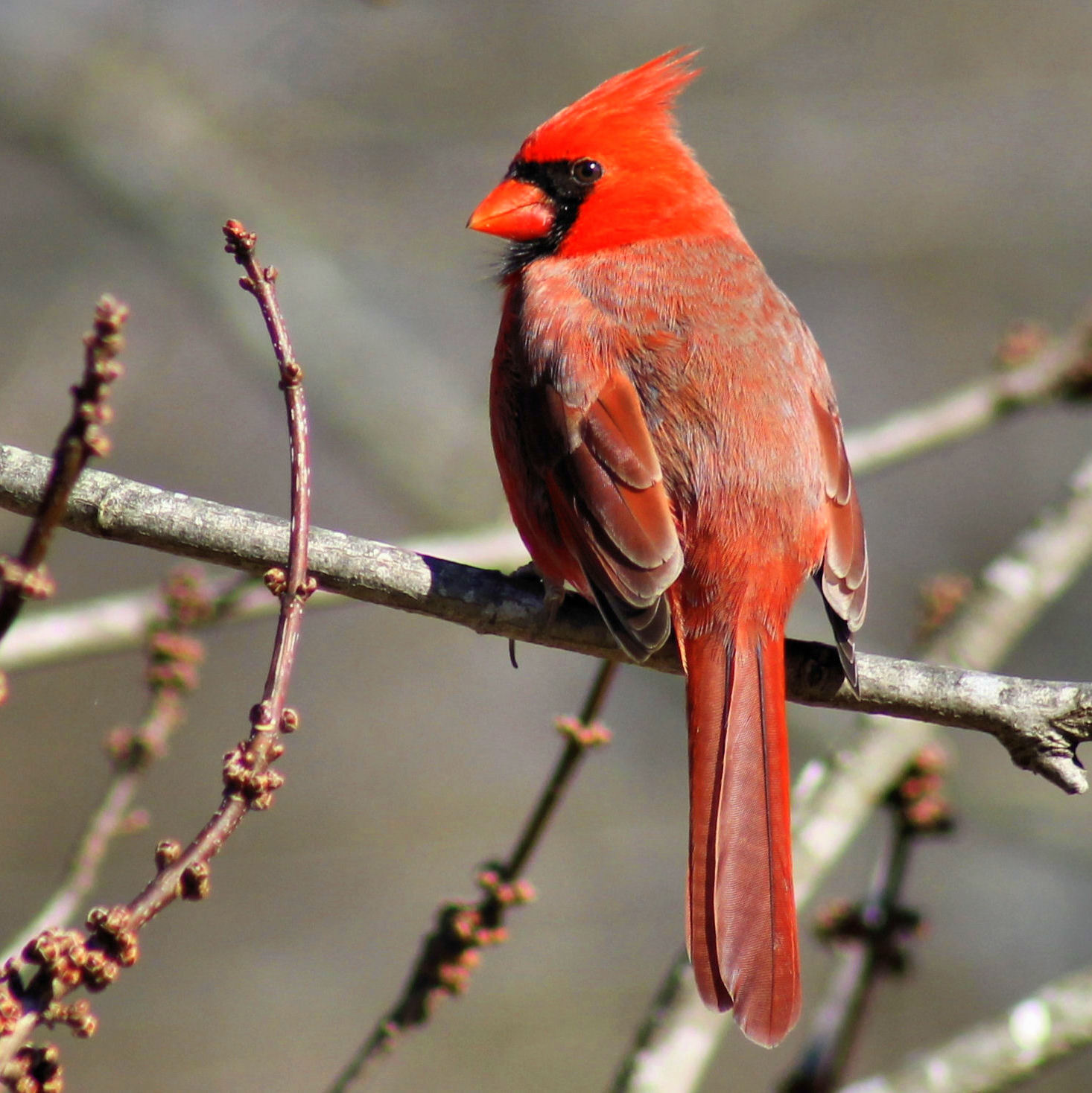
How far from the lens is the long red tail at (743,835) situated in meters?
2.37

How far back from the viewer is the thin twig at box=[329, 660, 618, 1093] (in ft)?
7.27

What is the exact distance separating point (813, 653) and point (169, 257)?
441 centimetres

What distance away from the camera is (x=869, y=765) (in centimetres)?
312

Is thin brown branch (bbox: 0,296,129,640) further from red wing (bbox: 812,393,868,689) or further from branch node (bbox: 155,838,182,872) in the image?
red wing (bbox: 812,393,868,689)

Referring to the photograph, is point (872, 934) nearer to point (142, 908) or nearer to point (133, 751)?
point (133, 751)

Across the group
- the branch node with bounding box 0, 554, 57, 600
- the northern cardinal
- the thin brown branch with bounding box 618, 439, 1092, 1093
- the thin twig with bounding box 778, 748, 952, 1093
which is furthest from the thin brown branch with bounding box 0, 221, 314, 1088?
the thin twig with bounding box 778, 748, 952, 1093

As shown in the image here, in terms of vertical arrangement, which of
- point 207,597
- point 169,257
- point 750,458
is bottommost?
point 207,597

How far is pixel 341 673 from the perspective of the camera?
7.56 meters

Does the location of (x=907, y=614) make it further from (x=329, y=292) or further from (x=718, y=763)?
(x=718, y=763)

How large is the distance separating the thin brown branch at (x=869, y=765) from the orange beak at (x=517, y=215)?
4.46 ft

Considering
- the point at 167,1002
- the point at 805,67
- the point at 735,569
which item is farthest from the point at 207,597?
the point at 805,67

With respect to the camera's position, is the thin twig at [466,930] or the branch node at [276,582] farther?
the thin twig at [466,930]

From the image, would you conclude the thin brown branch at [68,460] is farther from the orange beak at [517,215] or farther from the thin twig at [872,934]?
the orange beak at [517,215]

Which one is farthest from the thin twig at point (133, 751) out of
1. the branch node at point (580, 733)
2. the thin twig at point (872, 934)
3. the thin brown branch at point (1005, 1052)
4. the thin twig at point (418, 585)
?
the thin brown branch at point (1005, 1052)
